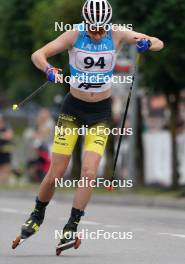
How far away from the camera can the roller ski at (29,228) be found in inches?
454

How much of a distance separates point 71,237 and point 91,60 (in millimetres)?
1627

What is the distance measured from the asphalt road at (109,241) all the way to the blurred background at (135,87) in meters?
5.48

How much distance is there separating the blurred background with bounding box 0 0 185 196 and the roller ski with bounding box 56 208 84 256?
36.2 feet

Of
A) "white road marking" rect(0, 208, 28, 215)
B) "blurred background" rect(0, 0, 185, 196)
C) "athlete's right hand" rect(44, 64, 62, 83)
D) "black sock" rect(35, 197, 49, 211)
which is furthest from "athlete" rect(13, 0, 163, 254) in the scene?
"blurred background" rect(0, 0, 185, 196)

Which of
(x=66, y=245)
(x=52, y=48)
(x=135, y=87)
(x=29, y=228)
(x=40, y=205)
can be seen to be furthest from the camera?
(x=135, y=87)

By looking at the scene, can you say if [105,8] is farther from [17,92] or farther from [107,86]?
[17,92]

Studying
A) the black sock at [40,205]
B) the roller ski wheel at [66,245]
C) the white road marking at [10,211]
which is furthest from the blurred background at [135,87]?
the roller ski wheel at [66,245]

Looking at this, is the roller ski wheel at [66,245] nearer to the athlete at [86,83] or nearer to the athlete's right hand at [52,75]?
the athlete at [86,83]

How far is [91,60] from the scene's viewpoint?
452 inches

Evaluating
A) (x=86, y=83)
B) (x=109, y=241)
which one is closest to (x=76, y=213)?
Answer: (x=86, y=83)

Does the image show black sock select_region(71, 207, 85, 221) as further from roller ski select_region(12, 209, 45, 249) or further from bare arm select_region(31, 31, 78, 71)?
bare arm select_region(31, 31, 78, 71)

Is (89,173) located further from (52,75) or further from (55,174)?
(52,75)

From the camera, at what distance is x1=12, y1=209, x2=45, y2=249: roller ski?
11531 mm

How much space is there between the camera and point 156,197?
22828mm
